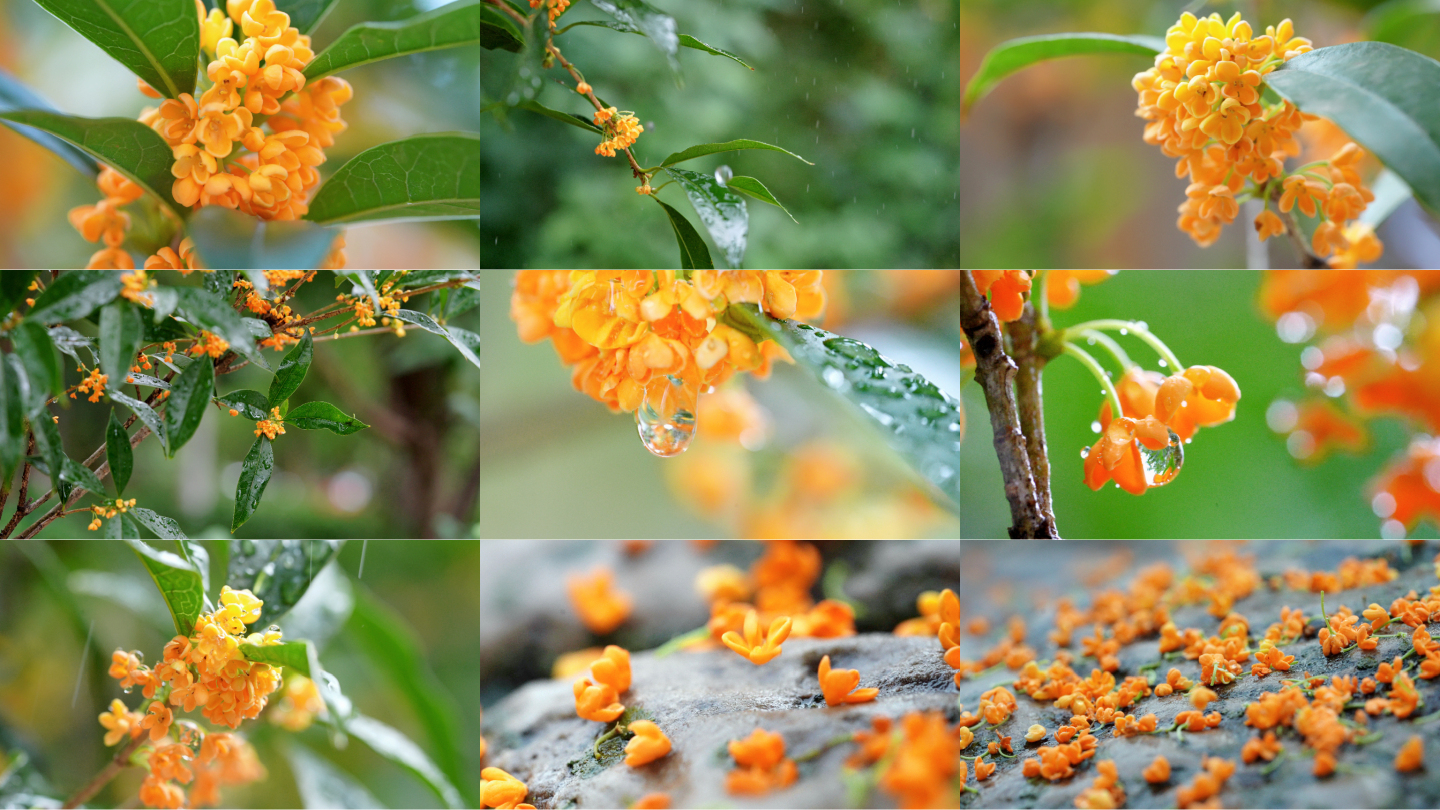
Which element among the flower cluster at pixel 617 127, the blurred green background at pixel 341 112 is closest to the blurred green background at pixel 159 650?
the blurred green background at pixel 341 112

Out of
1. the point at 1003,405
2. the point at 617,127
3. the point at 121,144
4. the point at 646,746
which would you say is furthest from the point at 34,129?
the point at 1003,405

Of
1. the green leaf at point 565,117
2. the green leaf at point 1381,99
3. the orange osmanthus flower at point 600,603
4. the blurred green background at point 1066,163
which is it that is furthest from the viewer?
the blurred green background at point 1066,163

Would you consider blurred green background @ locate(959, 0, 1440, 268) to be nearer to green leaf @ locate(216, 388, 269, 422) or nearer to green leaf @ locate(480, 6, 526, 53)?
green leaf @ locate(480, 6, 526, 53)

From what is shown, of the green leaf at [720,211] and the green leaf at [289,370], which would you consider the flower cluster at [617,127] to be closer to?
the green leaf at [720,211]

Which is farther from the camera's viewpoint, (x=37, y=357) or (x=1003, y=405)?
(x=1003, y=405)

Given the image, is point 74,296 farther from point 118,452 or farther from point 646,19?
point 646,19

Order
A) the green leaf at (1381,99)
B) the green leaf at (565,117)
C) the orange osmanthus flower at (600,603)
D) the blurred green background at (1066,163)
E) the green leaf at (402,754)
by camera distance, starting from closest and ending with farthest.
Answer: the green leaf at (1381,99)
the green leaf at (565,117)
the green leaf at (402,754)
the orange osmanthus flower at (600,603)
the blurred green background at (1066,163)

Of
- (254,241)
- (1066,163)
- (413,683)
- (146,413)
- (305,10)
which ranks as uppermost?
(1066,163)
